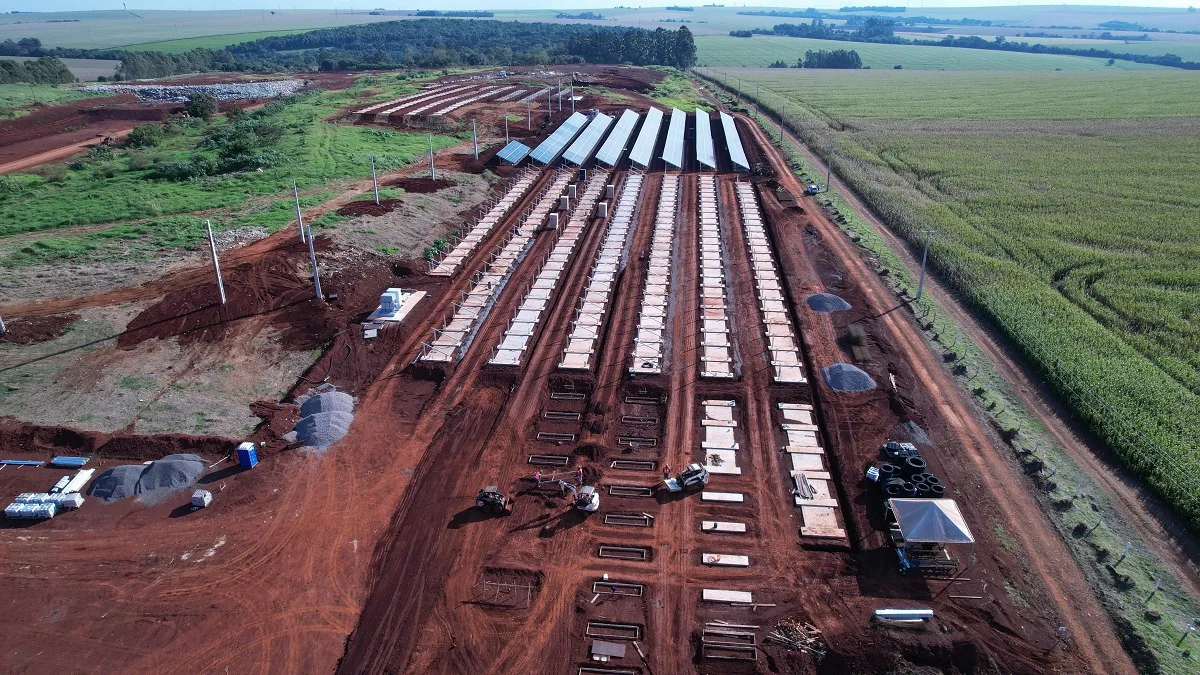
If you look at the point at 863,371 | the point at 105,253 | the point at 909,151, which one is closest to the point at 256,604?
the point at 863,371

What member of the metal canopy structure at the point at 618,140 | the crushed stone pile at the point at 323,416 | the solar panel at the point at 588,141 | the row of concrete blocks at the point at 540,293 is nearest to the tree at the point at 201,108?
the solar panel at the point at 588,141

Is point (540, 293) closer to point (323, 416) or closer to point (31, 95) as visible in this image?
point (323, 416)

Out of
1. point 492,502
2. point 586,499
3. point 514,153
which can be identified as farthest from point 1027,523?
point 514,153

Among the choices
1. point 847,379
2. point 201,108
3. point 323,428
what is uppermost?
point 201,108

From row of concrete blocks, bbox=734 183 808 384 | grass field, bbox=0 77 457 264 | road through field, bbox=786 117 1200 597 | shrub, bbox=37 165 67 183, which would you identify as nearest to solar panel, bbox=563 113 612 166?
grass field, bbox=0 77 457 264

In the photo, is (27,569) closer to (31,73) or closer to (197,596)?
(197,596)

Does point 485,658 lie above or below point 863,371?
below
